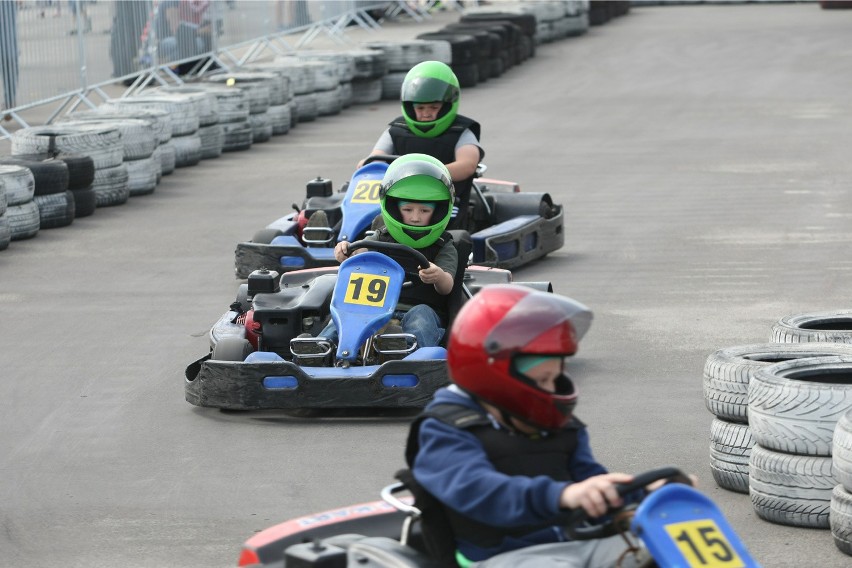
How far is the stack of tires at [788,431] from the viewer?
4.86m

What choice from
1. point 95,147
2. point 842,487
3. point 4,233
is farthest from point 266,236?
point 842,487

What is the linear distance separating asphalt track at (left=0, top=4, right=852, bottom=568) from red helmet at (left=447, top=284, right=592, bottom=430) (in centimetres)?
154

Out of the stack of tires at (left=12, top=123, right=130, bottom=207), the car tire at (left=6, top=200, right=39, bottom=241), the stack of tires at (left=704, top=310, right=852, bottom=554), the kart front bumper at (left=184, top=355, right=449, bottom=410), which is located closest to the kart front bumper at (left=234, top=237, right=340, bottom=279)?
the car tire at (left=6, top=200, right=39, bottom=241)

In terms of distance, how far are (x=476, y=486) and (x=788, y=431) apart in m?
1.80

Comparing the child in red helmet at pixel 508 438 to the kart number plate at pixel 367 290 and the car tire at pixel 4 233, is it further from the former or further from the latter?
the car tire at pixel 4 233

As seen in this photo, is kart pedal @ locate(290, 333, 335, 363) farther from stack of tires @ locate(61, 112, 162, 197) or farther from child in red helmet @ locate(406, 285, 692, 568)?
stack of tires @ locate(61, 112, 162, 197)

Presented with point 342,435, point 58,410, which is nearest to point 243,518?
point 342,435

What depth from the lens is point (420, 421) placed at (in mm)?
3645

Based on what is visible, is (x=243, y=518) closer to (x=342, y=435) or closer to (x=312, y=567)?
(x=342, y=435)

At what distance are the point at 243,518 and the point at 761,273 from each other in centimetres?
506

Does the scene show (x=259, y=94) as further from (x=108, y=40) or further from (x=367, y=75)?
(x=367, y=75)

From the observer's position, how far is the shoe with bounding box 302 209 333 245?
940 cm

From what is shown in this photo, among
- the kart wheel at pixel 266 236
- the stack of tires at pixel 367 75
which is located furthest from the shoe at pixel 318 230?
the stack of tires at pixel 367 75

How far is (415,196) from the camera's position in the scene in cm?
693
